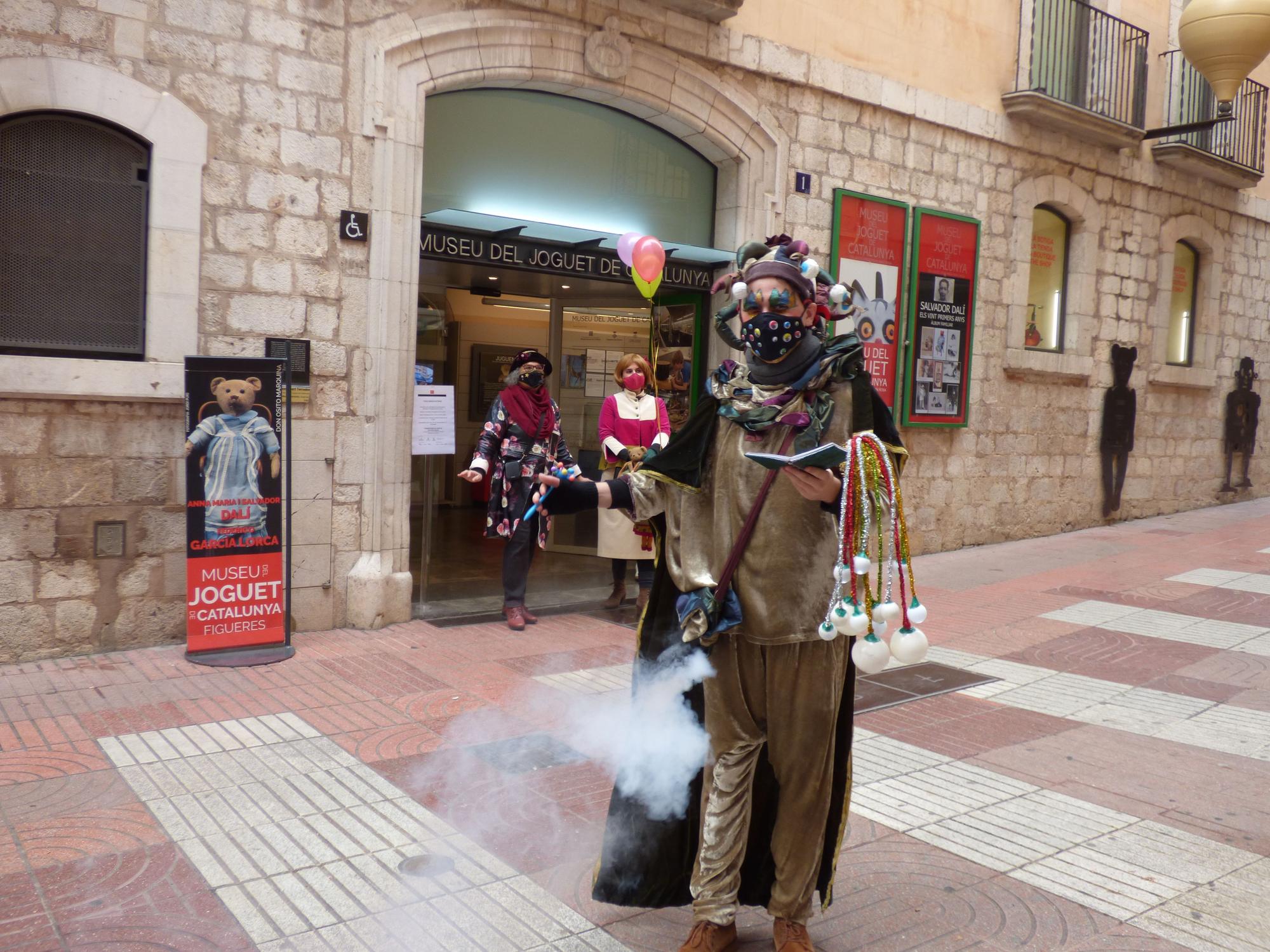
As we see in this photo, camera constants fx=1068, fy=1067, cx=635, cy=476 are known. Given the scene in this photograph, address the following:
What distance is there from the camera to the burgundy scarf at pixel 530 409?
24.6ft

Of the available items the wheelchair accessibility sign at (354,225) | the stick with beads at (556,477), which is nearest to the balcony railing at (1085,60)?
the wheelchair accessibility sign at (354,225)

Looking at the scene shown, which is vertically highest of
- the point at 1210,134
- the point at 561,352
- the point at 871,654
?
the point at 1210,134

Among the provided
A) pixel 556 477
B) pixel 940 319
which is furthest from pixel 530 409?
pixel 940 319

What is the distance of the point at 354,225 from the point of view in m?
7.26

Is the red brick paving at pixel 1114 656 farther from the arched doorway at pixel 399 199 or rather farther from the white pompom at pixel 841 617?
the white pompom at pixel 841 617

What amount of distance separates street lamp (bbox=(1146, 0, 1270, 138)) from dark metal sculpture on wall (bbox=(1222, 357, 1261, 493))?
261 inches

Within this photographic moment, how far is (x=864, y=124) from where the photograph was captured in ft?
34.6

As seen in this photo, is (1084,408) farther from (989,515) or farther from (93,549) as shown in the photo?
(93,549)

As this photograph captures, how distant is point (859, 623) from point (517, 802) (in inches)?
81.8

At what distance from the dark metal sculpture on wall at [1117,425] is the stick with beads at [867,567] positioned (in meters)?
11.7

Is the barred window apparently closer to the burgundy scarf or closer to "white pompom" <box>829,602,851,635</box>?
the burgundy scarf

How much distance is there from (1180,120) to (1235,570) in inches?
270

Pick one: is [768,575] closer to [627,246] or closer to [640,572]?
[627,246]

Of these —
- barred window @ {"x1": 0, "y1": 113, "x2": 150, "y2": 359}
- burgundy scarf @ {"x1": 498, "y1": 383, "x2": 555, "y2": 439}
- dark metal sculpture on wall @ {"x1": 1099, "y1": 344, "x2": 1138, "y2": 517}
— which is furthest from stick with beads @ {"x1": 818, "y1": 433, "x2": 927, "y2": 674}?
dark metal sculpture on wall @ {"x1": 1099, "y1": 344, "x2": 1138, "y2": 517}
